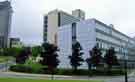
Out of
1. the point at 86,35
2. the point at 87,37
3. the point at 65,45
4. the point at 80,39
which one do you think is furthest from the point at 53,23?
the point at 87,37

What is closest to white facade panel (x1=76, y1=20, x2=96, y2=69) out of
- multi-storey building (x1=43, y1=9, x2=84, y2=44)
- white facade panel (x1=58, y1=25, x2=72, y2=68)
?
white facade panel (x1=58, y1=25, x2=72, y2=68)

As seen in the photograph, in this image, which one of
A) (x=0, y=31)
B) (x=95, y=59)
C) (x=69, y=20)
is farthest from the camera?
(x=69, y=20)

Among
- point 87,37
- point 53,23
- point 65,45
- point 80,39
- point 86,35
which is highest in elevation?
point 53,23

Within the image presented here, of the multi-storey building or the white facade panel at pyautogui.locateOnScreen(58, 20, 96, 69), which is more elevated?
the multi-storey building

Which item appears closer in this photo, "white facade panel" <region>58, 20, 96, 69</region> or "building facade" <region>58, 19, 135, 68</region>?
"white facade panel" <region>58, 20, 96, 69</region>

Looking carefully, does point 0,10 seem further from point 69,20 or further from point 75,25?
point 69,20

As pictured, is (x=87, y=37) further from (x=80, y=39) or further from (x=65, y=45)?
(x=65, y=45)

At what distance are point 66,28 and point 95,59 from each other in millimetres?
37267

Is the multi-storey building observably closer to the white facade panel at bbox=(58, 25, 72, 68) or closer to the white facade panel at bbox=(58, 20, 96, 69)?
the white facade panel at bbox=(58, 25, 72, 68)

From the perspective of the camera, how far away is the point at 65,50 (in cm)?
9769

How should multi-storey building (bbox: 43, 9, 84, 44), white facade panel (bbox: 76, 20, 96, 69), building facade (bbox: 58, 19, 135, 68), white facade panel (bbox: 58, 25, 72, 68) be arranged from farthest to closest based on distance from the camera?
multi-storey building (bbox: 43, 9, 84, 44) → white facade panel (bbox: 58, 25, 72, 68) → building facade (bbox: 58, 19, 135, 68) → white facade panel (bbox: 76, 20, 96, 69)

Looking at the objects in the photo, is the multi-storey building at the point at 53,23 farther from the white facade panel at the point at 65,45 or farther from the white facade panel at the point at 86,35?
the white facade panel at the point at 86,35

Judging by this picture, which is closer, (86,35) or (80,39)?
(86,35)

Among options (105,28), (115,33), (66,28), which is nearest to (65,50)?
(66,28)
